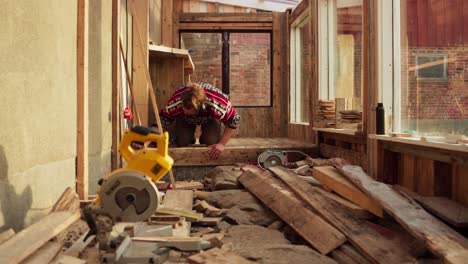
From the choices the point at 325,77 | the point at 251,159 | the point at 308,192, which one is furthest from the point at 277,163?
the point at 308,192

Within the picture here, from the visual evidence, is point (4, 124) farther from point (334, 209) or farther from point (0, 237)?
point (334, 209)

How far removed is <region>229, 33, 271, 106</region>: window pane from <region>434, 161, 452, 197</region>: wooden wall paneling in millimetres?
6064

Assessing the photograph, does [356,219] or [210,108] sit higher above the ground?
[210,108]

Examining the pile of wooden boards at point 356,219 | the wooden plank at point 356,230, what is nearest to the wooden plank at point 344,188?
the pile of wooden boards at point 356,219

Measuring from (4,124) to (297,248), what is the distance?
65.2 inches

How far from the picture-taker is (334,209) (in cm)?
316

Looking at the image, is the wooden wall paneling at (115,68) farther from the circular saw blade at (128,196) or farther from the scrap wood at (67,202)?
the circular saw blade at (128,196)

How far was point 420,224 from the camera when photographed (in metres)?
2.48

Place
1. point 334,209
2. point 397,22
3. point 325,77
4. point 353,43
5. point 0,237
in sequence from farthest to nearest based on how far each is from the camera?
point 325,77
point 353,43
point 397,22
point 334,209
point 0,237

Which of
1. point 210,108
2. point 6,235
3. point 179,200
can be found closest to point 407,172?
point 179,200

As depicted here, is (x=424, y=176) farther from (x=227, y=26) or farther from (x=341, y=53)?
(x=227, y=26)

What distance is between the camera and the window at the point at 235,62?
356 inches

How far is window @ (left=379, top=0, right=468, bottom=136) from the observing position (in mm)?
2879

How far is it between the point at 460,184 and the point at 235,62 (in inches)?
258
